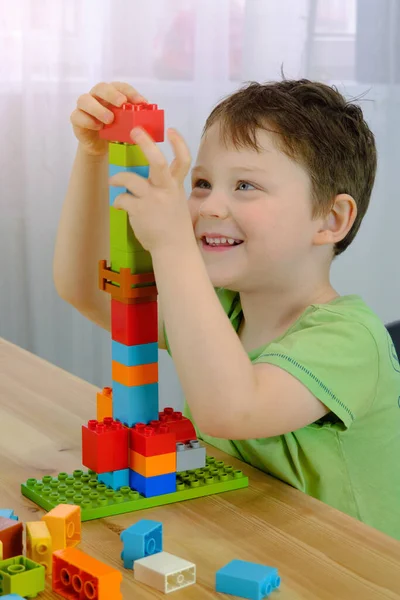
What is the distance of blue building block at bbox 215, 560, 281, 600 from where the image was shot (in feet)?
2.07

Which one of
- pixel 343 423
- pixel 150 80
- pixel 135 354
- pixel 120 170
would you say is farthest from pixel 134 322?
pixel 150 80

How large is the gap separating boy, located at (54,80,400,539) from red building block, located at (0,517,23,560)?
0.19 m

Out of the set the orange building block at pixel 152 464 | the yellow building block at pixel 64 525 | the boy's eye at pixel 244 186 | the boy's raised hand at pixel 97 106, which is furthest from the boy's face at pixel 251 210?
the yellow building block at pixel 64 525

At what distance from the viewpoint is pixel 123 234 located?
32.2 inches

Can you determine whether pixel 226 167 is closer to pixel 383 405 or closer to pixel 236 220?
pixel 236 220

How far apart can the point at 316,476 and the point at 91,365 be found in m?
1.37

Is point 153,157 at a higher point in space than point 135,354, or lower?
higher

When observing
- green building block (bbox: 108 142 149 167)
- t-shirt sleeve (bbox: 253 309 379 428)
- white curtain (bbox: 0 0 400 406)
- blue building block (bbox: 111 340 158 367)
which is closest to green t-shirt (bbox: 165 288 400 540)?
t-shirt sleeve (bbox: 253 309 379 428)

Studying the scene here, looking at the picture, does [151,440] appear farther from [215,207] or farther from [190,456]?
[215,207]

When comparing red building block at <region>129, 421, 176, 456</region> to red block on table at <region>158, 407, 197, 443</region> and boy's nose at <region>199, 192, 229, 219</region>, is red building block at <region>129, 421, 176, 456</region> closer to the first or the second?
red block on table at <region>158, 407, 197, 443</region>

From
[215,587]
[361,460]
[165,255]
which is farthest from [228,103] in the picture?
[215,587]

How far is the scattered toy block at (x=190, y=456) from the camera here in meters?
0.82

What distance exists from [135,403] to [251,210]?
0.23m

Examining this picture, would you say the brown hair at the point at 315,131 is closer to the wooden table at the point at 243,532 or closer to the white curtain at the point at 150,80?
the wooden table at the point at 243,532
